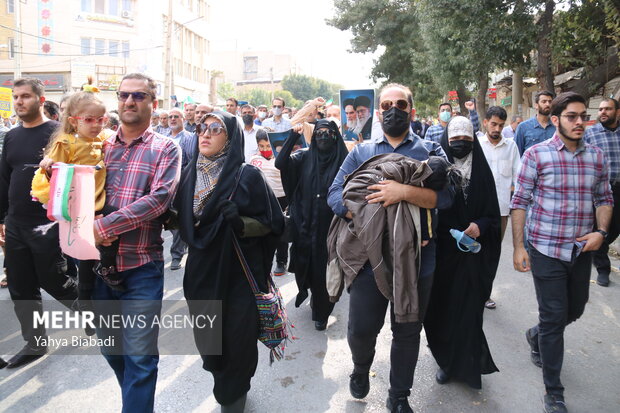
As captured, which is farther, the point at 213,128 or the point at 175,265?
Answer: the point at 175,265

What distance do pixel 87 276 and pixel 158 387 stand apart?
1121 millimetres

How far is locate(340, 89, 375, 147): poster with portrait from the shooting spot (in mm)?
4387

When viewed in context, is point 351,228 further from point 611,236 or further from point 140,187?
point 611,236

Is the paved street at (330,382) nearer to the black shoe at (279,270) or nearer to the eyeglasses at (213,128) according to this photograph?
the black shoe at (279,270)

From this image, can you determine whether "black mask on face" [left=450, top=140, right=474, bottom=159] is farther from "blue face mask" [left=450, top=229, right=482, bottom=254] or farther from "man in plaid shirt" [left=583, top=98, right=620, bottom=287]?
"man in plaid shirt" [left=583, top=98, right=620, bottom=287]

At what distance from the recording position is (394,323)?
285 cm

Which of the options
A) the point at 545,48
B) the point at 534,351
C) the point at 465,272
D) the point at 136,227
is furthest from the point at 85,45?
the point at 534,351

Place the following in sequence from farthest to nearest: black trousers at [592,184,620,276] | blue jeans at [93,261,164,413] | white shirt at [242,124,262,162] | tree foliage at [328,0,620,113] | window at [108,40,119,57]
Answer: window at [108,40,119,57] → tree foliage at [328,0,620,113] → white shirt at [242,124,262,162] → black trousers at [592,184,620,276] → blue jeans at [93,261,164,413]

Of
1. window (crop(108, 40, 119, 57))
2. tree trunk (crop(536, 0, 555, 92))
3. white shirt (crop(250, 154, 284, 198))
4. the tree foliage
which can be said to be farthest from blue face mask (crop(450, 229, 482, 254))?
window (crop(108, 40, 119, 57))

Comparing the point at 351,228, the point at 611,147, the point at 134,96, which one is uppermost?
the point at 134,96

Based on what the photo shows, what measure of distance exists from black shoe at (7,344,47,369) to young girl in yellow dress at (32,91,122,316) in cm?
129

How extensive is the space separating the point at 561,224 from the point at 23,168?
4.02 metres

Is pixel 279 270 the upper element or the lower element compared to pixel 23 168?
lower

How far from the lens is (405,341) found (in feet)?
9.21
